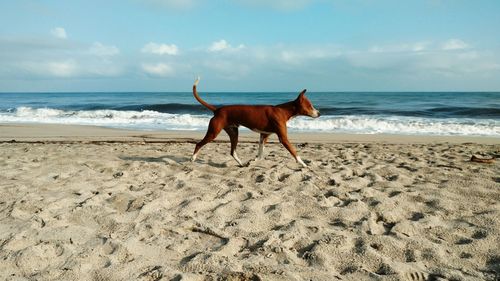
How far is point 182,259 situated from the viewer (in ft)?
9.78

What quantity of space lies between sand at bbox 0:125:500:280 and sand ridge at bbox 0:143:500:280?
0.05ft

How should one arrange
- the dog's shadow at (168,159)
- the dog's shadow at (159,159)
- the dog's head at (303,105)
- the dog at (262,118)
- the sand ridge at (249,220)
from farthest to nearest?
the dog's shadow at (159,159) → the dog's shadow at (168,159) → the dog's head at (303,105) → the dog at (262,118) → the sand ridge at (249,220)

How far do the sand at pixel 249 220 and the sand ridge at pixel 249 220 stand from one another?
0.6 inches

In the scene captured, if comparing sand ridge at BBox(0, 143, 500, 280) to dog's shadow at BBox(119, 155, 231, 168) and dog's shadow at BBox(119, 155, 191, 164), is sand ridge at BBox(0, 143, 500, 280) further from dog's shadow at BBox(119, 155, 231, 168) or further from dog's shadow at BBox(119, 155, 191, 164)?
dog's shadow at BBox(119, 155, 191, 164)

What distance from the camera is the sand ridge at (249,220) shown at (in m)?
Answer: 2.81

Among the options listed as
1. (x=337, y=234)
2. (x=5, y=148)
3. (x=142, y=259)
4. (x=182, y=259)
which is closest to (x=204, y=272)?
(x=182, y=259)

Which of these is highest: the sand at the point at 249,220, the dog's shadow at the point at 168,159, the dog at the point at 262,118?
the dog at the point at 262,118

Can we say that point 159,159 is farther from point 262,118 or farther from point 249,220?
point 249,220

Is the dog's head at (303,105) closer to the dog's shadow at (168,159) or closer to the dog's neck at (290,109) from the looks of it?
the dog's neck at (290,109)

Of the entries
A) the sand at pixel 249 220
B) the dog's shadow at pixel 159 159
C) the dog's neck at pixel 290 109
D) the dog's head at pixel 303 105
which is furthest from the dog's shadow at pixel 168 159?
the dog's head at pixel 303 105

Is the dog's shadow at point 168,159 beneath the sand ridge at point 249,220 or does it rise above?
above

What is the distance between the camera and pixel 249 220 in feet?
12.4

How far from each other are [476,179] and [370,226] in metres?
2.64

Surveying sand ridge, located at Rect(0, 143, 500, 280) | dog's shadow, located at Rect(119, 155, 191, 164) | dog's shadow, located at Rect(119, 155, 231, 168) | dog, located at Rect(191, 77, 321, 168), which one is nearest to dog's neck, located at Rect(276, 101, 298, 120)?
dog, located at Rect(191, 77, 321, 168)
